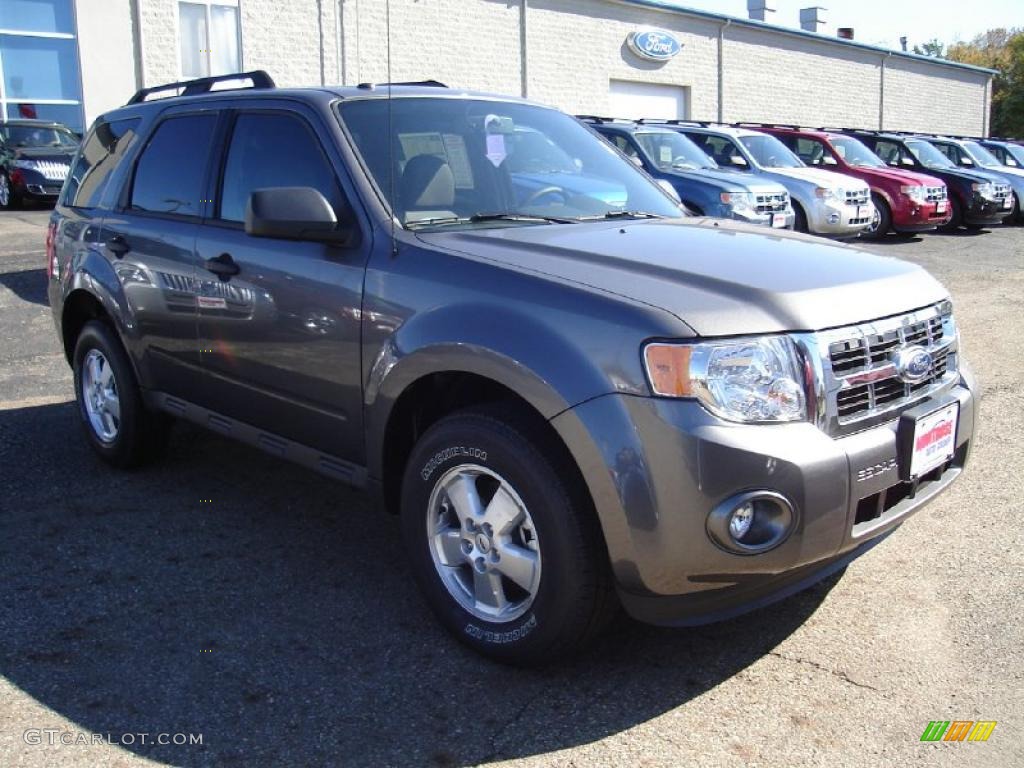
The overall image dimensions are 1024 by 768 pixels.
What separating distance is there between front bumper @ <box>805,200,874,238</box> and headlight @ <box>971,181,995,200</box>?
4310 millimetres

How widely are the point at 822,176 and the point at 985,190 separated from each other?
16.3ft

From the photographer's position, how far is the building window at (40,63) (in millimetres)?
18953

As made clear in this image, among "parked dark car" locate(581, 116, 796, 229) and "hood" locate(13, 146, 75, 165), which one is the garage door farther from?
"hood" locate(13, 146, 75, 165)

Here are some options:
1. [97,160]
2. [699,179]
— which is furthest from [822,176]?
[97,160]

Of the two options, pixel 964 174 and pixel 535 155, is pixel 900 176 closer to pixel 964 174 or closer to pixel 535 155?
pixel 964 174

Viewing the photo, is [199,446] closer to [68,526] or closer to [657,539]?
[68,526]

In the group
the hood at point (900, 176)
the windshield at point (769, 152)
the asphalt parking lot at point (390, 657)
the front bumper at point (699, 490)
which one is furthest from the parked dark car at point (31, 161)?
the front bumper at point (699, 490)

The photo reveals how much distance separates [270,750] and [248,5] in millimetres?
19606

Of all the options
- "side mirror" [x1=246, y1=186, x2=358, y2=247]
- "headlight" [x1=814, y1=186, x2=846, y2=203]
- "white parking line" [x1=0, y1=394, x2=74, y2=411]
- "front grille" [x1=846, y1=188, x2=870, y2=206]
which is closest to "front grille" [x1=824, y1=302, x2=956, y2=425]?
"side mirror" [x1=246, y1=186, x2=358, y2=247]

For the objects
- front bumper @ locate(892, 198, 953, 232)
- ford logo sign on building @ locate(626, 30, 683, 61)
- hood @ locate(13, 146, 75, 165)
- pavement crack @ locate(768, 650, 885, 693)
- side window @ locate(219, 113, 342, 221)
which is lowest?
pavement crack @ locate(768, 650, 885, 693)

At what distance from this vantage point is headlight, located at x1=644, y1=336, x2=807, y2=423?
2750 mm

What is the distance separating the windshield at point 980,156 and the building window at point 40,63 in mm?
18062

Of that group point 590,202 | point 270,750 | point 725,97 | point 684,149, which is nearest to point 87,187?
point 590,202

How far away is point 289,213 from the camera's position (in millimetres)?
3516
